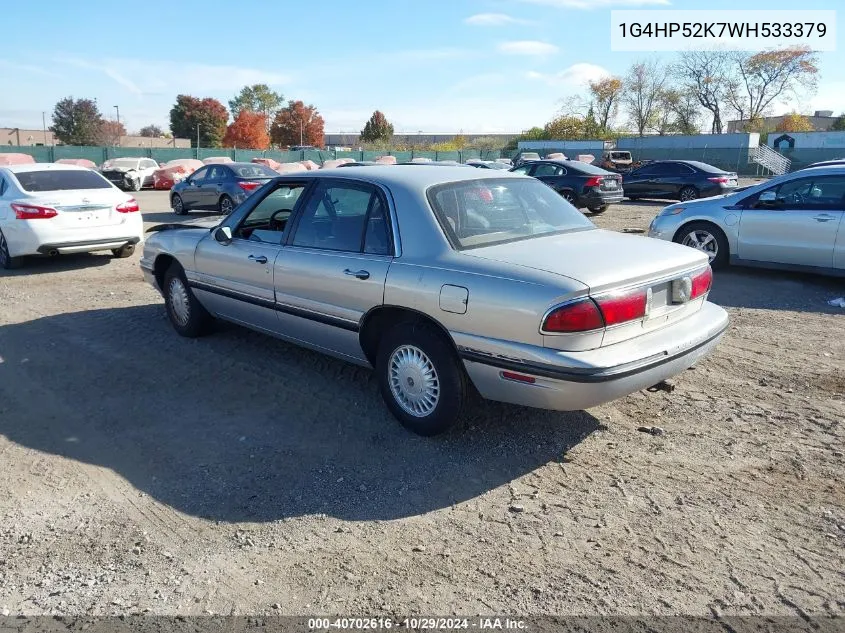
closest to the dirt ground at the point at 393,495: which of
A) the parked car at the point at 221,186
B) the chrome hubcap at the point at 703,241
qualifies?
the chrome hubcap at the point at 703,241

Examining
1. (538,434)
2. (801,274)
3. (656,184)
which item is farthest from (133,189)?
(538,434)

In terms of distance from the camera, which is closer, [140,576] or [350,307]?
[140,576]

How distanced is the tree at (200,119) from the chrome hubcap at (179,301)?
248 ft

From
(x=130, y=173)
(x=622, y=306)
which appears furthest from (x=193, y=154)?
(x=622, y=306)

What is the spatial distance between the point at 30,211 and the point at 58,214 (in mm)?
346

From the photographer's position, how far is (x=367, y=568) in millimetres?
3078

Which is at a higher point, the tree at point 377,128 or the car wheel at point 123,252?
the tree at point 377,128

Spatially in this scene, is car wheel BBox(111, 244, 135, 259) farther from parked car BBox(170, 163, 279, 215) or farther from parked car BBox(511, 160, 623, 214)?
parked car BBox(511, 160, 623, 214)

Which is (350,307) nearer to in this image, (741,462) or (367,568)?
(367,568)

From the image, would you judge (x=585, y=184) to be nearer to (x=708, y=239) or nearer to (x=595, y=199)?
(x=595, y=199)

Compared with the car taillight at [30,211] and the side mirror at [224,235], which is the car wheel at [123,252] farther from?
the side mirror at [224,235]

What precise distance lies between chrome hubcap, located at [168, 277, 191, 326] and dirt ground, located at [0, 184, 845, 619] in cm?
57

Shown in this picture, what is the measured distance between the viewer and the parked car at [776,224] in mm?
8383

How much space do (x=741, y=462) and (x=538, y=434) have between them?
118 cm
